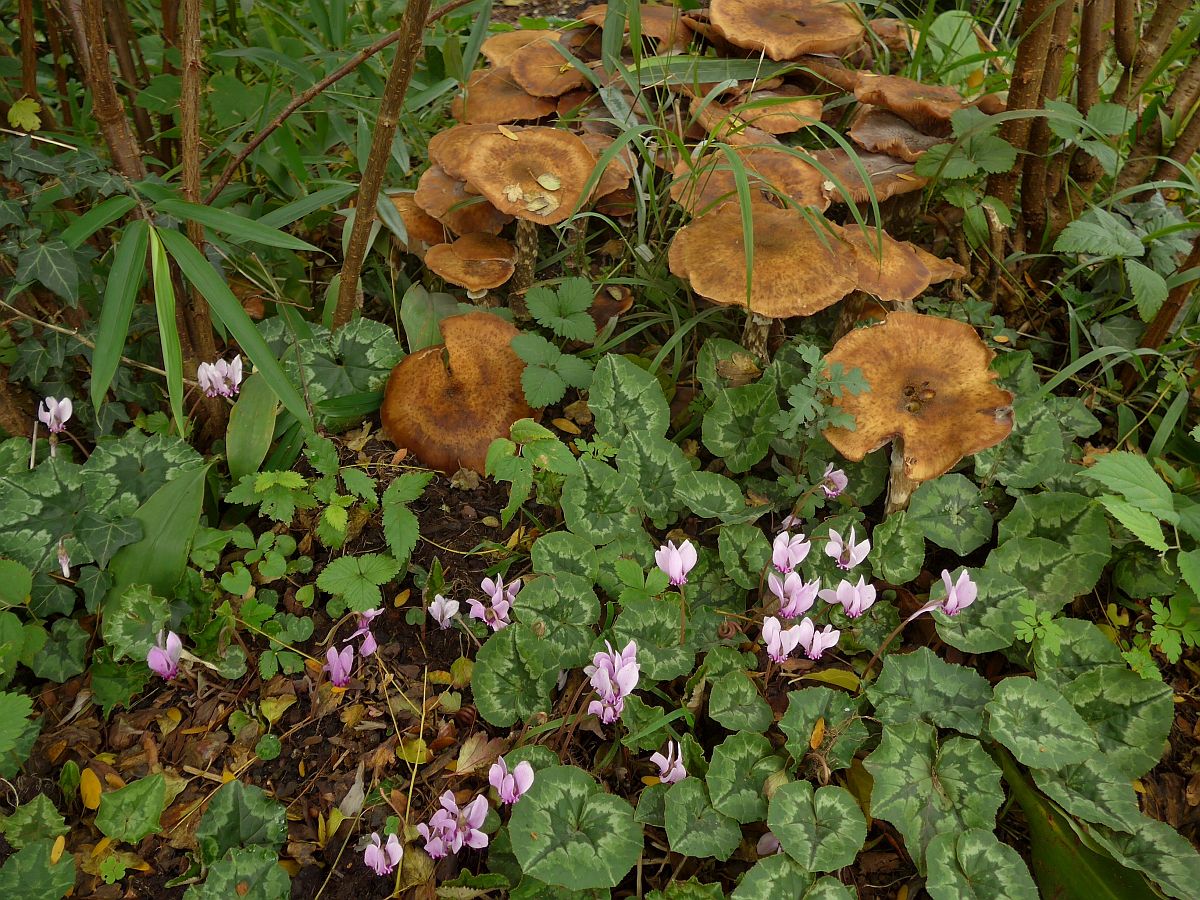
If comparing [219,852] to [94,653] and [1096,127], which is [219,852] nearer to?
[94,653]

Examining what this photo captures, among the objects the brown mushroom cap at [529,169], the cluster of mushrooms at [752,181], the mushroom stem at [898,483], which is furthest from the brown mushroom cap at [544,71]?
the mushroom stem at [898,483]

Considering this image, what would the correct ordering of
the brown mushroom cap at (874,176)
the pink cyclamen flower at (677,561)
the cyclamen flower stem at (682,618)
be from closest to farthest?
1. the pink cyclamen flower at (677,561)
2. the cyclamen flower stem at (682,618)
3. the brown mushroom cap at (874,176)

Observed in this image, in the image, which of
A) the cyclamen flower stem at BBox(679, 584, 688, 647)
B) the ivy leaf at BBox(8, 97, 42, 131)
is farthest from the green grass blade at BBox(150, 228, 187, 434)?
the cyclamen flower stem at BBox(679, 584, 688, 647)

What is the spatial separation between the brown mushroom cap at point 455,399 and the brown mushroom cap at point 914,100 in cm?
173

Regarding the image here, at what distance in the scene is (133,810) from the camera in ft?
6.81

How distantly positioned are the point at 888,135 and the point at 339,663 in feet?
8.84

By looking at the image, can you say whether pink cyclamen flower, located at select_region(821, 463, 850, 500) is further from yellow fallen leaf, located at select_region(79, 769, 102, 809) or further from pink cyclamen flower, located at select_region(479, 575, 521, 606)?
yellow fallen leaf, located at select_region(79, 769, 102, 809)

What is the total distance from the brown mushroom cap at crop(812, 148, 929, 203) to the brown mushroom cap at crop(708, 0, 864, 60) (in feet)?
1.71

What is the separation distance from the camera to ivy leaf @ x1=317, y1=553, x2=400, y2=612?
2.37 meters

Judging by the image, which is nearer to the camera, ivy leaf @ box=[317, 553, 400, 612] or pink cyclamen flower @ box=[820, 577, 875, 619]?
pink cyclamen flower @ box=[820, 577, 875, 619]

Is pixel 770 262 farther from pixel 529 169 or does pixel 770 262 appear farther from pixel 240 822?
pixel 240 822

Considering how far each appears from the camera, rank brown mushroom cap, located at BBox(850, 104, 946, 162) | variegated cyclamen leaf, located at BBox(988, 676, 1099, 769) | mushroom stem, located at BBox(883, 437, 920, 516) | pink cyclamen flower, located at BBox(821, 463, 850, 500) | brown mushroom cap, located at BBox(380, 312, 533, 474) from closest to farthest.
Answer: variegated cyclamen leaf, located at BBox(988, 676, 1099, 769) → mushroom stem, located at BBox(883, 437, 920, 516) → pink cyclamen flower, located at BBox(821, 463, 850, 500) → brown mushroom cap, located at BBox(380, 312, 533, 474) → brown mushroom cap, located at BBox(850, 104, 946, 162)

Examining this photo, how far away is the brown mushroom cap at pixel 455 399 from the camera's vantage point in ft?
9.37

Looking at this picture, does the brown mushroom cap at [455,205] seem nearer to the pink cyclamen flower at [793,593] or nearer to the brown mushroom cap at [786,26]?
the brown mushroom cap at [786,26]
